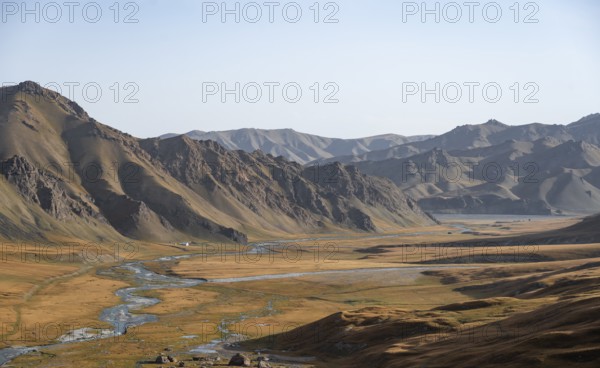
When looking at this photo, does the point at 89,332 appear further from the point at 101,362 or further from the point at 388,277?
the point at 388,277

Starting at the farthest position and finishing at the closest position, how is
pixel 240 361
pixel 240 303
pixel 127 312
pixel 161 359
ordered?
pixel 240 303, pixel 127 312, pixel 161 359, pixel 240 361

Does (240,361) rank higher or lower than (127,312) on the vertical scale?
higher

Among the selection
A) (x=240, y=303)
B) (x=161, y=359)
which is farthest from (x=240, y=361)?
(x=240, y=303)

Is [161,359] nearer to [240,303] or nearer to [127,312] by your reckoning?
[127,312]

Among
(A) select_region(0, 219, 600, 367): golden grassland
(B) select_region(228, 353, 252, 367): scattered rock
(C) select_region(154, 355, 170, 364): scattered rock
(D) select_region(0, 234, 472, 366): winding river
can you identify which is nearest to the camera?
(B) select_region(228, 353, 252, 367): scattered rock

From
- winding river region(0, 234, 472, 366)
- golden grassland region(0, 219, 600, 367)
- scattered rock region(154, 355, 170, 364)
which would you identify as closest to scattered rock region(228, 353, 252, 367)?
golden grassland region(0, 219, 600, 367)

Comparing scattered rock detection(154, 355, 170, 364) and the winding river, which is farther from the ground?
scattered rock detection(154, 355, 170, 364)

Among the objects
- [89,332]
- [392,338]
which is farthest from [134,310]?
[392,338]

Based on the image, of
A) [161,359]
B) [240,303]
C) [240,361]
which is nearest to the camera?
[240,361]

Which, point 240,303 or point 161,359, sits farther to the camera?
point 240,303

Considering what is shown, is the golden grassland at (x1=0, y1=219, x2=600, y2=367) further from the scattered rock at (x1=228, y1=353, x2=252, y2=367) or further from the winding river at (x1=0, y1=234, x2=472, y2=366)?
the scattered rock at (x1=228, y1=353, x2=252, y2=367)

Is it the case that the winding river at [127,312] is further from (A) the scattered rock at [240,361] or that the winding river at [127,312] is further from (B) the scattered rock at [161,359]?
(A) the scattered rock at [240,361]

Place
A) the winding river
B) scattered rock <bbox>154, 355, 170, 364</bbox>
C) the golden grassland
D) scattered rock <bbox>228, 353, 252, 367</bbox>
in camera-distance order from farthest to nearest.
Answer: the golden grassland, the winding river, scattered rock <bbox>154, 355, 170, 364</bbox>, scattered rock <bbox>228, 353, 252, 367</bbox>
